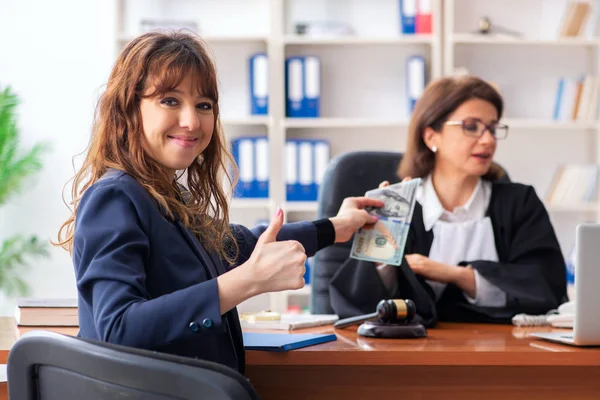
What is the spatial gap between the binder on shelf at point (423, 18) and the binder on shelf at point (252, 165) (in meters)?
1.08

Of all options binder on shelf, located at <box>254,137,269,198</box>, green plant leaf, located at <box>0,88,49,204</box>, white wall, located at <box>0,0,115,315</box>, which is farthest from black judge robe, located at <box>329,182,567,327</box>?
white wall, located at <box>0,0,115,315</box>

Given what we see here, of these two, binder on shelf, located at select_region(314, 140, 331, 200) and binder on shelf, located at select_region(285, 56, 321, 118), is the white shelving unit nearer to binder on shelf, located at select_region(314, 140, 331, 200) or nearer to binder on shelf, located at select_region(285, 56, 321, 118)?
binder on shelf, located at select_region(285, 56, 321, 118)

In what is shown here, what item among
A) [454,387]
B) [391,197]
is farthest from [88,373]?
[391,197]

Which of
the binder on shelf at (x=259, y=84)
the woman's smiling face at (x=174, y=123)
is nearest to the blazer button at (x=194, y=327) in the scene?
the woman's smiling face at (x=174, y=123)

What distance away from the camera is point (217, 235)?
1654 mm

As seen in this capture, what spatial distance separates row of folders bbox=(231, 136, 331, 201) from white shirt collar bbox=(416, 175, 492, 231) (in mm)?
2062

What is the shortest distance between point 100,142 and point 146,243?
259 millimetres

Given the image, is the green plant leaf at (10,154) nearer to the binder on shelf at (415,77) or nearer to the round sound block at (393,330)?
the binder on shelf at (415,77)

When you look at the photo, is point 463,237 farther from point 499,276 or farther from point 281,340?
point 281,340

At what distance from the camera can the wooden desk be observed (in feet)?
5.65

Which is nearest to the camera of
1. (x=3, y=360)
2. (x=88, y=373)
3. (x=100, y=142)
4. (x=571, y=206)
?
(x=88, y=373)

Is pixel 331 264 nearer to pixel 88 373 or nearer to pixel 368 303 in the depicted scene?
pixel 368 303

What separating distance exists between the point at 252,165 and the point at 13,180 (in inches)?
53.1

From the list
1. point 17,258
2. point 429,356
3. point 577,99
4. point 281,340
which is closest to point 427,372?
point 429,356
